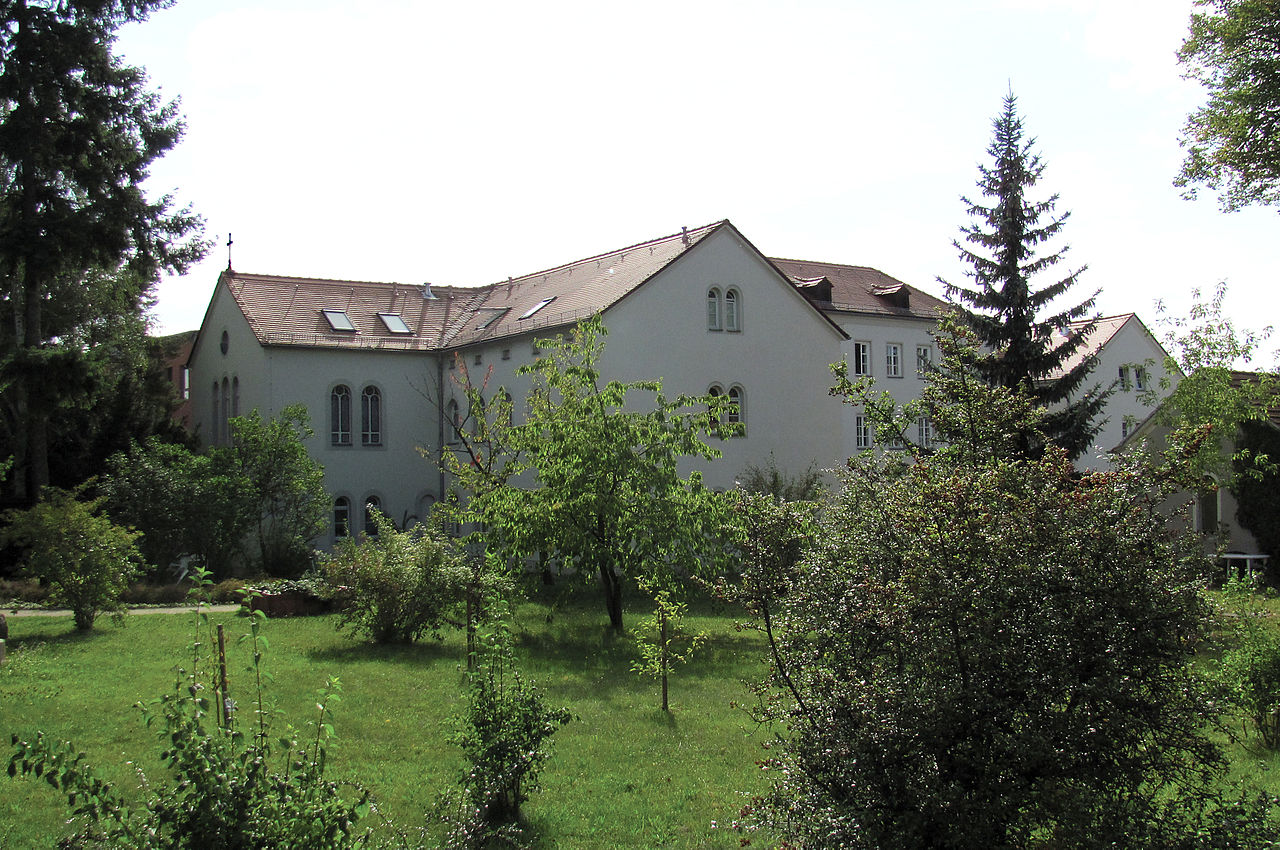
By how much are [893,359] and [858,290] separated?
3337 millimetres

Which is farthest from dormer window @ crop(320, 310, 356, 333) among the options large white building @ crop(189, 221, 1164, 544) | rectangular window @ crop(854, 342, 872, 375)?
rectangular window @ crop(854, 342, 872, 375)

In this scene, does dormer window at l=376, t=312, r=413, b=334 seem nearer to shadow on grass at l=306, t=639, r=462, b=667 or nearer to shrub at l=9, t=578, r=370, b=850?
shadow on grass at l=306, t=639, r=462, b=667

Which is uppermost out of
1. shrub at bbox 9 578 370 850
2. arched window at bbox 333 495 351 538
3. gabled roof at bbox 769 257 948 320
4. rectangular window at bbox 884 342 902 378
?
gabled roof at bbox 769 257 948 320

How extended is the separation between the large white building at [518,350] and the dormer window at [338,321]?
0.07 metres

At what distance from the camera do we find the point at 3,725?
971 cm

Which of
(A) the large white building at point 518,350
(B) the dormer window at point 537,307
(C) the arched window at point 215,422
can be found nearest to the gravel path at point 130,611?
(A) the large white building at point 518,350

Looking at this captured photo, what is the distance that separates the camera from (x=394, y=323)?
119 ft

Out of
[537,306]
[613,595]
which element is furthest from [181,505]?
[537,306]

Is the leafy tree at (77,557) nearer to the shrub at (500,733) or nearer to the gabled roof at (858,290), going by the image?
the shrub at (500,733)

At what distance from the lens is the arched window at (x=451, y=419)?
114 ft

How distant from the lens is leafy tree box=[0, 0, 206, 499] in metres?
22.8

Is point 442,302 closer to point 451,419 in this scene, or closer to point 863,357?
point 451,419

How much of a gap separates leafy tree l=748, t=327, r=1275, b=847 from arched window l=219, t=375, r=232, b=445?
3396 cm

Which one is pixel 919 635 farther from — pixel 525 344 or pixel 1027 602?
pixel 525 344
